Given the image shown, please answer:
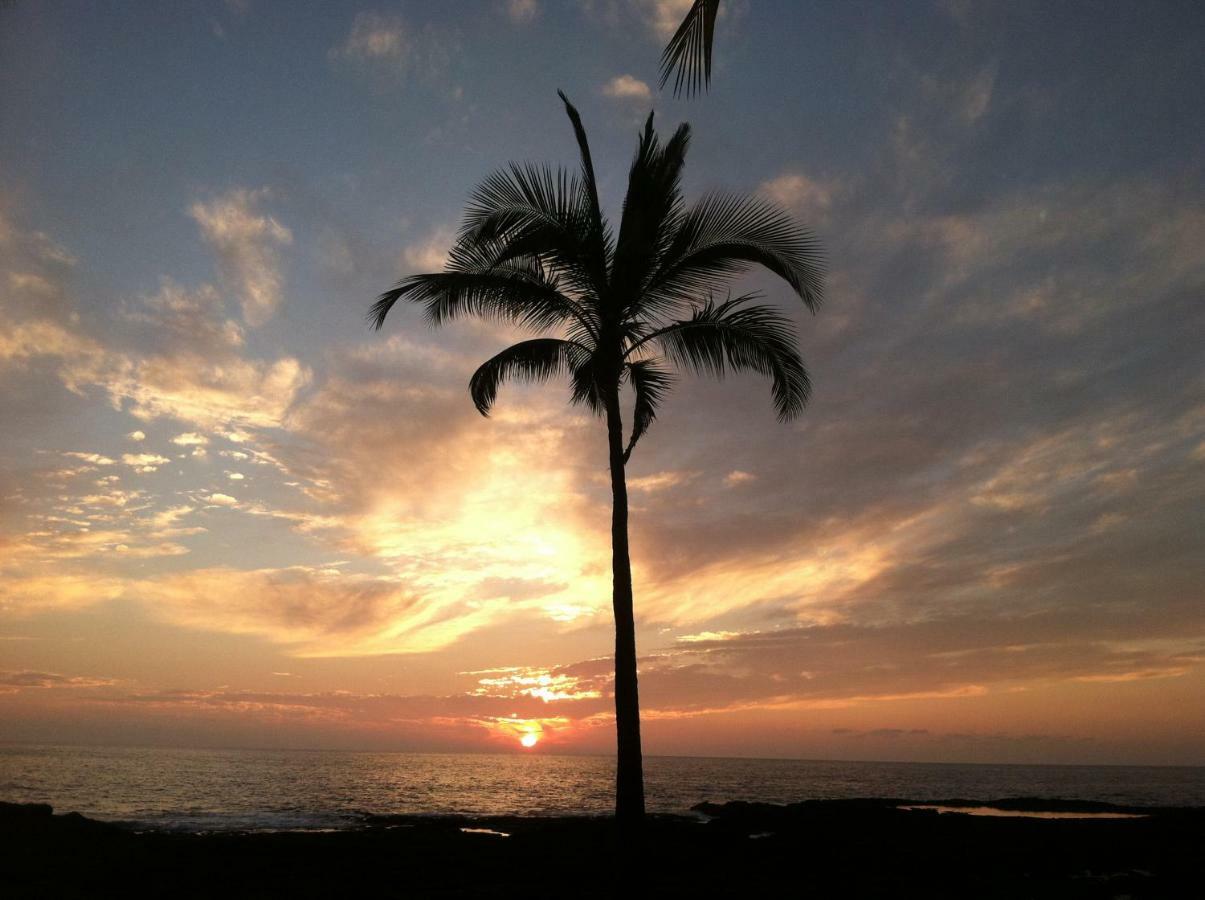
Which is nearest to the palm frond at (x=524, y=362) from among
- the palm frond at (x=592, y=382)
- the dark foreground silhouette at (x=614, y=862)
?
the palm frond at (x=592, y=382)

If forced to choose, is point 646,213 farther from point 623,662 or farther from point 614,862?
point 614,862

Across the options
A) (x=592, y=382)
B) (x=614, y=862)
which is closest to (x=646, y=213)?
(x=592, y=382)

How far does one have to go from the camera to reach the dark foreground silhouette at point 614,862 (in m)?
13.4

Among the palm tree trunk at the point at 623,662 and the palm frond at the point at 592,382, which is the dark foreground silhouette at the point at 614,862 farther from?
the palm frond at the point at 592,382

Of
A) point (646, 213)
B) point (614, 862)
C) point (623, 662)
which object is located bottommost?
point (614, 862)

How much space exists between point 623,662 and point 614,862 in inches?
168

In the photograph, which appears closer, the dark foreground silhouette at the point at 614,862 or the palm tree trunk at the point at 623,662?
the palm tree trunk at the point at 623,662

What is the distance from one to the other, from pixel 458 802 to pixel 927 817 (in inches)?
1595

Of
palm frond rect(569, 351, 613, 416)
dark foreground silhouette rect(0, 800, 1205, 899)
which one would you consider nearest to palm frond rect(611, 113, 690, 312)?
palm frond rect(569, 351, 613, 416)

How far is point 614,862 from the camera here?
13367 mm

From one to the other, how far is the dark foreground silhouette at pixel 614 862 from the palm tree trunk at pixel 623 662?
29.1 inches

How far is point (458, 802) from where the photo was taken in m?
58.2

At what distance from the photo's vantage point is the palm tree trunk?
37.3ft

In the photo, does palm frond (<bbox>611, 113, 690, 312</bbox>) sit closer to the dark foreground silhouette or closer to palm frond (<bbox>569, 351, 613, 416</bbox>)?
palm frond (<bbox>569, 351, 613, 416</bbox>)
